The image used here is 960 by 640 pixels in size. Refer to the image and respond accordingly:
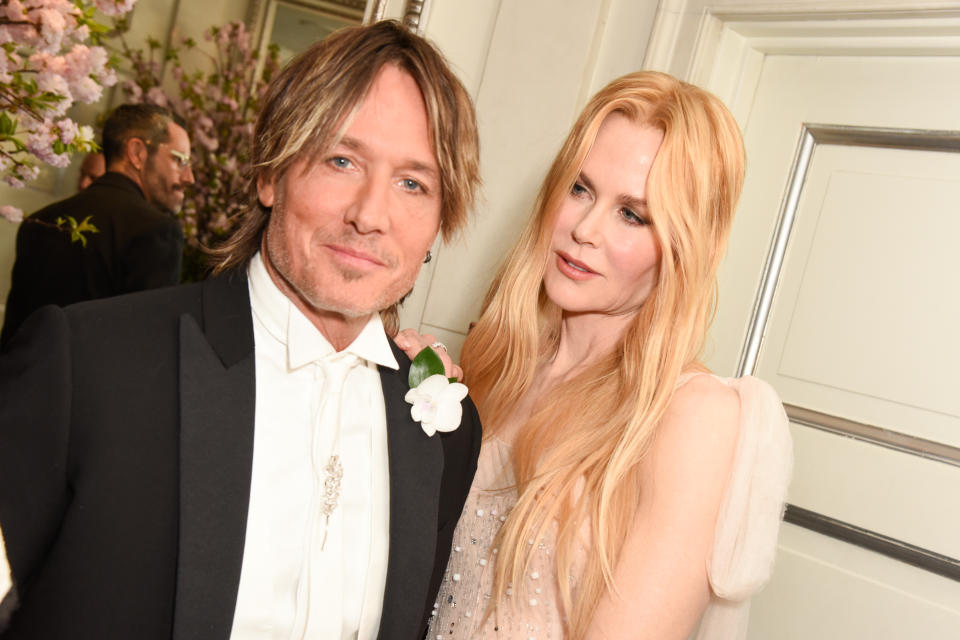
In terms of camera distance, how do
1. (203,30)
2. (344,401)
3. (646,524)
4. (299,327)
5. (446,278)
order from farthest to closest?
(446,278) → (203,30) → (646,524) → (344,401) → (299,327)

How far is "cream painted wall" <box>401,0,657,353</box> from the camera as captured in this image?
2.91 meters

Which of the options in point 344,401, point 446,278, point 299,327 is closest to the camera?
point 299,327

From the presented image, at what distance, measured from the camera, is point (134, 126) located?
278 centimetres

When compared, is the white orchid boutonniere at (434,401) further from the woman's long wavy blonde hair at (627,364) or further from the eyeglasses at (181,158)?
the eyeglasses at (181,158)

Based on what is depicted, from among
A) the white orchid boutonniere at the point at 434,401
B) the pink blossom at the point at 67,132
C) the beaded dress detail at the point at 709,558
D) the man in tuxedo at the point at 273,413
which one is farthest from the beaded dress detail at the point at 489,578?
the pink blossom at the point at 67,132

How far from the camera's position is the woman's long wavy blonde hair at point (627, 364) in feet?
6.08

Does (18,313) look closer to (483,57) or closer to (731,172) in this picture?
(483,57)

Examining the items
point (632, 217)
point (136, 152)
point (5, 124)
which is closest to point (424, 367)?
point (632, 217)

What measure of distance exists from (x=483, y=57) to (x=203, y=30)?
971mm

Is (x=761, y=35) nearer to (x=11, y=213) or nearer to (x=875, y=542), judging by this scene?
(x=875, y=542)

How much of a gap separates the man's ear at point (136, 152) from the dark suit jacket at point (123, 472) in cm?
157

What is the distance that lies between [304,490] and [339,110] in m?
0.63

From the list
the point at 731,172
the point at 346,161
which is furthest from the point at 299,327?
the point at 731,172

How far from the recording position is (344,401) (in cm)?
157
